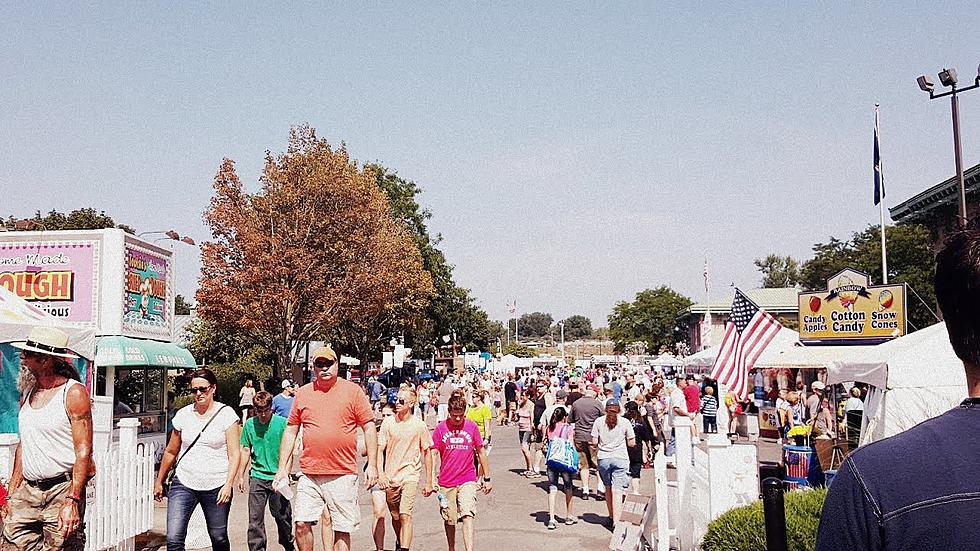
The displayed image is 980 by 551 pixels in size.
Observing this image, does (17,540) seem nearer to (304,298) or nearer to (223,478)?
(223,478)

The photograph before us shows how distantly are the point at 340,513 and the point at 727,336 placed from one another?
1108 cm

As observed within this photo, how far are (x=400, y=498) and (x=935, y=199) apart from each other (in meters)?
47.0

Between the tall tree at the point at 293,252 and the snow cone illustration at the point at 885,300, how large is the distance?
16.8 metres

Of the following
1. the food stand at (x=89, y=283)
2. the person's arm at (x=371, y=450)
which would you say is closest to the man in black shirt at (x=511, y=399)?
the food stand at (x=89, y=283)

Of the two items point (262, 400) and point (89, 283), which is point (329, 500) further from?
point (89, 283)

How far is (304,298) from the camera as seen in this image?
31547 mm

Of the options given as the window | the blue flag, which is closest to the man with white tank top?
the window

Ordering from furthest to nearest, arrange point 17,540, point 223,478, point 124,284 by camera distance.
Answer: point 124,284 → point 223,478 → point 17,540

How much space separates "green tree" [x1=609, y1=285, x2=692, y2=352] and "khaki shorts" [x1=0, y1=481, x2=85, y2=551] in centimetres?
9798

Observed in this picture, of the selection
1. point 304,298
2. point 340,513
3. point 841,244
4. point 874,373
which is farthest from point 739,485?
point 841,244

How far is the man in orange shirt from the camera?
300 inches

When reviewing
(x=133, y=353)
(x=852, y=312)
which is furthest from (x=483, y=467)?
(x=852, y=312)

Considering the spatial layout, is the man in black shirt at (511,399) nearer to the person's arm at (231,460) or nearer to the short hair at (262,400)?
the short hair at (262,400)

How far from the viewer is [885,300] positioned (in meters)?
23.1
